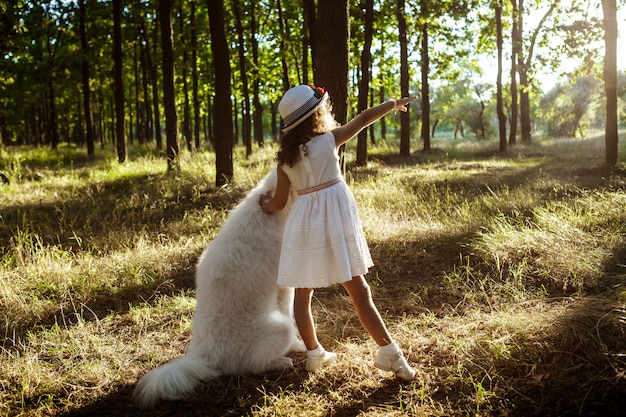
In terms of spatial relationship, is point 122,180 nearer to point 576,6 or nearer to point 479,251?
point 479,251

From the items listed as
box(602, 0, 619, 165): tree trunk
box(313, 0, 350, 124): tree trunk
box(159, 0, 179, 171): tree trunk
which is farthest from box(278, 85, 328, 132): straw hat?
box(602, 0, 619, 165): tree trunk

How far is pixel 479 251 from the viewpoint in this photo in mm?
5250

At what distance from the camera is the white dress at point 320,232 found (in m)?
3.05

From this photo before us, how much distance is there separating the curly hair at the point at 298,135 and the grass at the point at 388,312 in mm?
A: 1525

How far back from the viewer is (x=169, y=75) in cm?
1225

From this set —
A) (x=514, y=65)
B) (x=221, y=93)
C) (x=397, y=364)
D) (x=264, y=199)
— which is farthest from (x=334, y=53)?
(x=514, y=65)

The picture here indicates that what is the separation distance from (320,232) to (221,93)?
7176 mm

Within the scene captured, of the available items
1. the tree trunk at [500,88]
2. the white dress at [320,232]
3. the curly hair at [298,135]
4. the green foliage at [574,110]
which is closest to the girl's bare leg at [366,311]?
the white dress at [320,232]

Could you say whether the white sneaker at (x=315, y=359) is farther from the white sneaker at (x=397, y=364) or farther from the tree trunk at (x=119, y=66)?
the tree trunk at (x=119, y=66)

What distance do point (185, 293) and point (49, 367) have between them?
1698 millimetres

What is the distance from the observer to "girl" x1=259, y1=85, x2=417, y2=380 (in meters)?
3.05

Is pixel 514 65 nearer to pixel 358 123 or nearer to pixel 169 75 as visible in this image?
pixel 169 75

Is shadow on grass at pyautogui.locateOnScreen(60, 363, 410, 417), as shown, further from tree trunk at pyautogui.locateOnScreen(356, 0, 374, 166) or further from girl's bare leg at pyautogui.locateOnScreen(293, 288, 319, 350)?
tree trunk at pyautogui.locateOnScreen(356, 0, 374, 166)

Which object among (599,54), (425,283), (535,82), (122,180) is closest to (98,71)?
(122,180)
